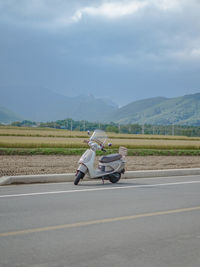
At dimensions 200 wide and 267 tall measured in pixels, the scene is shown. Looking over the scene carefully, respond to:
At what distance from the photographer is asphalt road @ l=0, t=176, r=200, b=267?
14.4ft

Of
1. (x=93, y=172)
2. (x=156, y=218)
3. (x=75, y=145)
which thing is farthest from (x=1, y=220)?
(x=75, y=145)

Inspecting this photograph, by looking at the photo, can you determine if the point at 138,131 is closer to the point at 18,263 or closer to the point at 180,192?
the point at 180,192

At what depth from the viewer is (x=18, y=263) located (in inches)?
162

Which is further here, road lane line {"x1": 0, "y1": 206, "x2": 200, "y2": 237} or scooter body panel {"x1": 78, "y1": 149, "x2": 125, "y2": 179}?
→ scooter body panel {"x1": 78, "y1": 149, "x2": 125, "y2": 179}

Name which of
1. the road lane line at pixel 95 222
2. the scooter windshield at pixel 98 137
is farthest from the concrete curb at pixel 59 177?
the road lane line at pixel 95 222

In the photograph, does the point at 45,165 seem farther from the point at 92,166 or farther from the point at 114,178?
the point at 92,166

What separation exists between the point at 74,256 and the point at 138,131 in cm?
5878

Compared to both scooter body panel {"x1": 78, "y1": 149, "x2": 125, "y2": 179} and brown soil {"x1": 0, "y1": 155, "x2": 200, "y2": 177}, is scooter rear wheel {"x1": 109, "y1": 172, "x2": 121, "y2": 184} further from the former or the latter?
brown soil {"x1": 0, "y1": 155, "x2": 200, "y2": 177}

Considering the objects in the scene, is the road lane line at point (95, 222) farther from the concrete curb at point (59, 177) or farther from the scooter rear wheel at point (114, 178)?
the concrete curb at point (59, 177)

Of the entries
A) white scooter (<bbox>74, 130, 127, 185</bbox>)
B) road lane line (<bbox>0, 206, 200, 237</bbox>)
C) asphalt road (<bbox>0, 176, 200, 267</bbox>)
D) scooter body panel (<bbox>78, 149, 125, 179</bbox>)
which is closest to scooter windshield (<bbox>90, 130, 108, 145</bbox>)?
white scooter (<bbox>74, 130, 127, 185</bbox>)

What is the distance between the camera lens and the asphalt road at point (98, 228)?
4387 millimetres

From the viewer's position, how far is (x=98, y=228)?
18.7 ft

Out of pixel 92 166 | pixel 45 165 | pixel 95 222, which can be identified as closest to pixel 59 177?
pixel 92 166

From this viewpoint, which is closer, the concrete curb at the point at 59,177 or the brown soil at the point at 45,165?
the concrete curb at the point at 59,177
